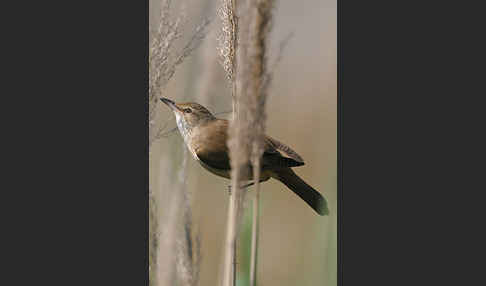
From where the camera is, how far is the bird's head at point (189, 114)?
2.38 metres

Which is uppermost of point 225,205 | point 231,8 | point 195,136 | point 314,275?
point 231,8

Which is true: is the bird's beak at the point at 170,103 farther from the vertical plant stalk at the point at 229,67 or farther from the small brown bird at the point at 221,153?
the vertical plant stalk at the point at 229,67

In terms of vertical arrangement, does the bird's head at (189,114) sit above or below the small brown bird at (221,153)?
above

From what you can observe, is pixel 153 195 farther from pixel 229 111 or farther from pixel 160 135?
pixel 229 111

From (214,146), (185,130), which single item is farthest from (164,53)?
(214,146)

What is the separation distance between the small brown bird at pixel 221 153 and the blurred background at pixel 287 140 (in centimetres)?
2

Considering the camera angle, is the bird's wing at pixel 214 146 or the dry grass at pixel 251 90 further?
the bird's wing at pixel 214 146

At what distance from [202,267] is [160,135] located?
1.63 ft

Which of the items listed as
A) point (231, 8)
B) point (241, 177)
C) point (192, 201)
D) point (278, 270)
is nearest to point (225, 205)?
point (192, 201)

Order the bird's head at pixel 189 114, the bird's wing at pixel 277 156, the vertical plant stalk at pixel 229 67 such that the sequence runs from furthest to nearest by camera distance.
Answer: the bird's head at pixel 189 114 → the bird's wing at pixel 277 156 → the vertical plant stalk at pixel 229 67

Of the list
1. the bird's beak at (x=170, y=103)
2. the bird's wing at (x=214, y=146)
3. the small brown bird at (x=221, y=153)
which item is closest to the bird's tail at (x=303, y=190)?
the small brown bird at (x=221, y=153)

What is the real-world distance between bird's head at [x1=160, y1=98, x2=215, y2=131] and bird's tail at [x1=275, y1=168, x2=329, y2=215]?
0.99ft

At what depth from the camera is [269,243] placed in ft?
7.56

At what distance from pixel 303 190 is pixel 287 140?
0.58ft
